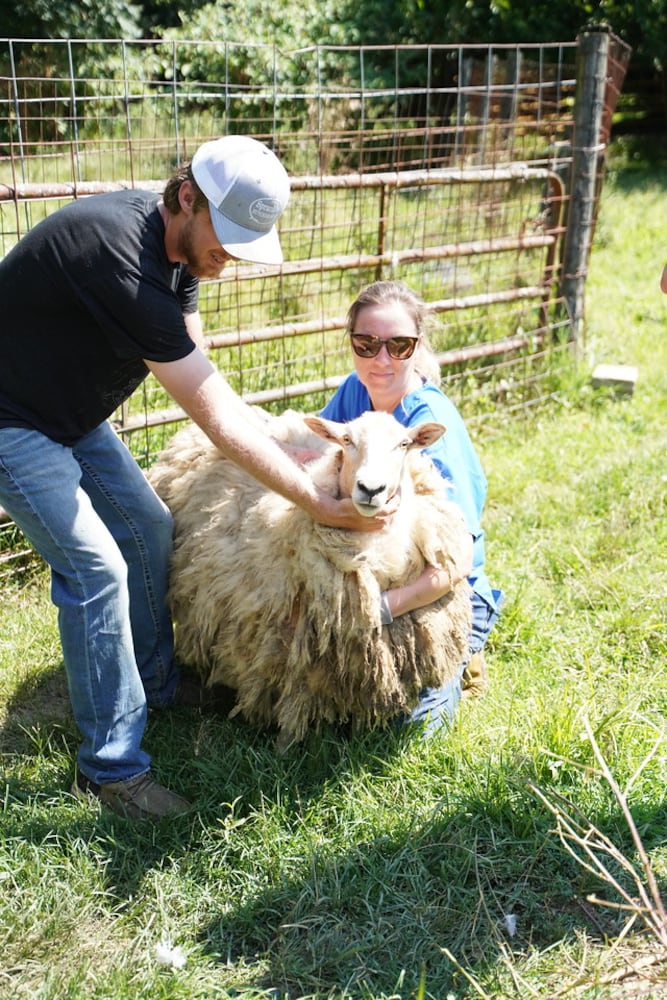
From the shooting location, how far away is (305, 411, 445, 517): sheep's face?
2.83 meters

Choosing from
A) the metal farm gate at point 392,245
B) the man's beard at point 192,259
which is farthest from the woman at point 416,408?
the metal farm gate at point 392,245

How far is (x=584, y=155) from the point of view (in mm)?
6492

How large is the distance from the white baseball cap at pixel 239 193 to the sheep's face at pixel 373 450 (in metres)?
0.61

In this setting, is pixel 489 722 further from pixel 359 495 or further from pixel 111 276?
pixel 111 276

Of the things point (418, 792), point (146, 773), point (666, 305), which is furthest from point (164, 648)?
point (666, 305)

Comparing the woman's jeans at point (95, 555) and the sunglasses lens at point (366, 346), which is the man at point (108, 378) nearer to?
the woman's jeans at point (95, 555)

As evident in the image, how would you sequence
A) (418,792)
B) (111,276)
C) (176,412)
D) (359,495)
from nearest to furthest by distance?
(111,276) < (359,495) < (418,792) < (176,412)

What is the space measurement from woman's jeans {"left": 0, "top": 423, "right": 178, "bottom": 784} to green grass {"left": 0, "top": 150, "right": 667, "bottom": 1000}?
9.9 inches

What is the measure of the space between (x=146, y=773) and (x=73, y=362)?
135 centimetres

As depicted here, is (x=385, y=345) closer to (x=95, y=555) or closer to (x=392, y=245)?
(x=95, y=555)

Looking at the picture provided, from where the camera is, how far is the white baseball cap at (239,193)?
104 inches

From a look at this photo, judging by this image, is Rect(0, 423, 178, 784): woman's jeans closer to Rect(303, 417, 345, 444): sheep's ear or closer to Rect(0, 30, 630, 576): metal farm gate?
Rect(303, 417, 345, 444): sheep's ear

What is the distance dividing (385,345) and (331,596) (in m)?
0.91

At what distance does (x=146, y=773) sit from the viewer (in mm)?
3129
